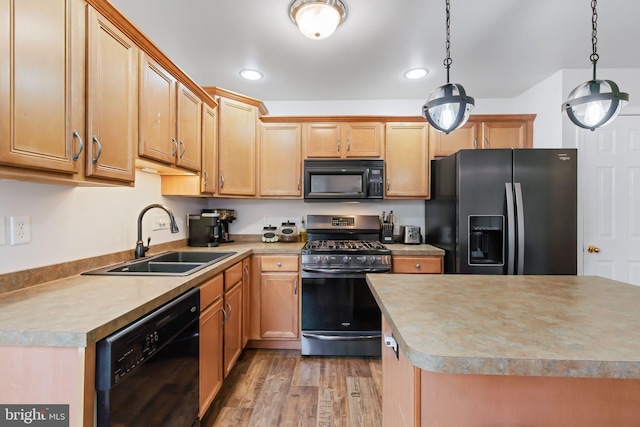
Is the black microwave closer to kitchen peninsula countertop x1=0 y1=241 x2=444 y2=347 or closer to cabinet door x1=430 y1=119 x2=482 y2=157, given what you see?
cabinet door x1=430 y1=119 x2=482 y2=157

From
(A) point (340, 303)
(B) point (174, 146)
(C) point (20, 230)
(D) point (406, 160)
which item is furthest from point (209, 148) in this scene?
(D) point (406, 160)

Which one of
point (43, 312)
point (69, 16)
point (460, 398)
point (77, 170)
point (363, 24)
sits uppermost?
point (363, 24)

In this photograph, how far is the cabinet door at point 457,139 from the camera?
9.14 ft

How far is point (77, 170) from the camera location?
112 centimetres

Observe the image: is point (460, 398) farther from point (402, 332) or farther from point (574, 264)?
point (574, 264)

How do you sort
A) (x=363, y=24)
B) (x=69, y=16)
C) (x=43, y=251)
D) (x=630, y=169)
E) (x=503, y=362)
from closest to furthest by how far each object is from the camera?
(x=503, y=362)
(x=69, y=16)
(x=43, y=251)
(x=363, y=24)
(x=630, y=169)

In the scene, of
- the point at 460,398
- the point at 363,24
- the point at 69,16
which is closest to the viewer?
the point at 460,398

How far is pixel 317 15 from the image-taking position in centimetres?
160

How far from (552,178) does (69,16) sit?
10.1 ft

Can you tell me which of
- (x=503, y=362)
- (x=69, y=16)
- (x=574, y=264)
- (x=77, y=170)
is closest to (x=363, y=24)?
(x=69, y=16)

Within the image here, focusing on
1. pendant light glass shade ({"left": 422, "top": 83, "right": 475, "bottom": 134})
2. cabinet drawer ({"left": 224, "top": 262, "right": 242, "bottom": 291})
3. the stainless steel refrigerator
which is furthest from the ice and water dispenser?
cabinet drawer ({"left": 224, "top": 262, "right": 242, "bottom": 291})

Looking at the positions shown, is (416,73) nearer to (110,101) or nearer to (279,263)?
(279,263)

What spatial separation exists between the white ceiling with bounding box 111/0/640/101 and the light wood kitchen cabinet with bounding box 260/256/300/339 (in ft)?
5.76

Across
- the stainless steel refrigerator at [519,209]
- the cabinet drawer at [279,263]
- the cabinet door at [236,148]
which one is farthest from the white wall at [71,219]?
the stainless steel refrigerator at [519,209]
